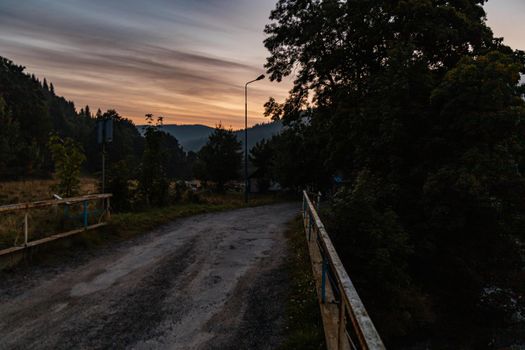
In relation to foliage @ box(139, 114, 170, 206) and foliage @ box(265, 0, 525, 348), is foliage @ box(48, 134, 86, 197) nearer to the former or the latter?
foliage @ box(139, 114, 170, 206)

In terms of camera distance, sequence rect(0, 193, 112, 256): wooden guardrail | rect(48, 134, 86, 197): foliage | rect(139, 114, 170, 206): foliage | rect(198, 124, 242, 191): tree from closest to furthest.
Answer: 1. rect(0, 193, 112, 256): wooden guardrail
2. rect(48, 134, 86, 197): foliage
3. rect(139, 114, 170, 206): foliage
4. rect(198, 124, 242, 191): tree

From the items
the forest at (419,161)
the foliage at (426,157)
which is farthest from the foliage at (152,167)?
the foliage at (426,157)

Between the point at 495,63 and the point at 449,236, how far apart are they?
621cm

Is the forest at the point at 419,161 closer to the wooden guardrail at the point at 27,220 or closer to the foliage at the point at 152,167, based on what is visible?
the foliage at the point at 152,167

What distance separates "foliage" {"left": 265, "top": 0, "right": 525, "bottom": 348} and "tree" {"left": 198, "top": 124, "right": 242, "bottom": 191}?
84.3ft

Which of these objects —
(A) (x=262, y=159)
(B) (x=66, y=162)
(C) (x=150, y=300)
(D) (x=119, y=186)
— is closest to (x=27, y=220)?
(C) (x=150, y=300)

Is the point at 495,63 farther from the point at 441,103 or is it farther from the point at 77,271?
the point at 77,271

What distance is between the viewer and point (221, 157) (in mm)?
43344

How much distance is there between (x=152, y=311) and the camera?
5.57 metres

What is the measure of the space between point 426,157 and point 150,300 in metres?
11.0

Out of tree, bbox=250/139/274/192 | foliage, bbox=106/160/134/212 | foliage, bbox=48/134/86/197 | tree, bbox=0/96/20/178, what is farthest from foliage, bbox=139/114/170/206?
tree, bbox=250/139/274/192

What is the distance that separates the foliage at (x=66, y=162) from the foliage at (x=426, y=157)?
35.1 feet

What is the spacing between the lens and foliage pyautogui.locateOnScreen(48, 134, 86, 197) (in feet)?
45.5

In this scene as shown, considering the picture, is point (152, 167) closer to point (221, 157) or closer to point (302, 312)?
point (302, 312)
